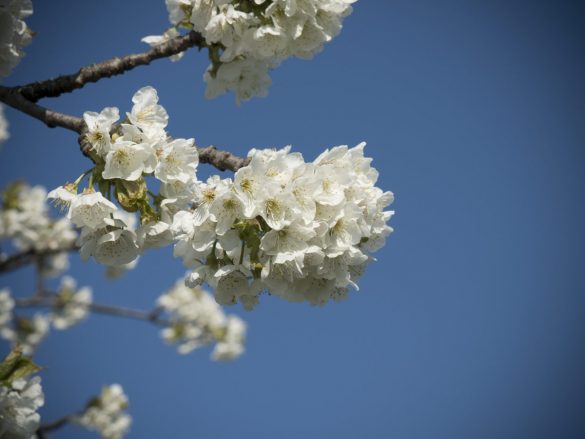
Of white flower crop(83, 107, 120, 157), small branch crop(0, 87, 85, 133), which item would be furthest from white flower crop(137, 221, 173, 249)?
small branch crop(0, 87, 85, 133)

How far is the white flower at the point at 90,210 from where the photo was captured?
1856 millimetres

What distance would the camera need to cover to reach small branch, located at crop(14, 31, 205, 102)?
2.55 m

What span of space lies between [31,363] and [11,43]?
1.71 m

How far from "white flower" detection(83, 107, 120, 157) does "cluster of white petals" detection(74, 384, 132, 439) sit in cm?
899

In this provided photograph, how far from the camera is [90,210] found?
6.21ft

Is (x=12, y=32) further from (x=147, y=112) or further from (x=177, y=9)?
(x=147, y=112)

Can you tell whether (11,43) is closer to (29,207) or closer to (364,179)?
(364,179)

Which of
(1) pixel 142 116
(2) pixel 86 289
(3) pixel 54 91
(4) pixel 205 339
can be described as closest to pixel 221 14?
(1) pixel 142 116

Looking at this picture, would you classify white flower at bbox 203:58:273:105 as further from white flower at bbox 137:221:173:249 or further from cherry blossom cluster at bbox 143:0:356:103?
white flower at bbox 137:221:173:249

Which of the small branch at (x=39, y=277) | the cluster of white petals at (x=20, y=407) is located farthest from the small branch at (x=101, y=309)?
the cluster of white petals at (x=20, y=407)

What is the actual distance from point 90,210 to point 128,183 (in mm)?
181

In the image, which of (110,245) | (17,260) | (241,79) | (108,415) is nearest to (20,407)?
(110,245)

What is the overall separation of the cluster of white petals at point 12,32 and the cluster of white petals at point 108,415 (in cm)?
844

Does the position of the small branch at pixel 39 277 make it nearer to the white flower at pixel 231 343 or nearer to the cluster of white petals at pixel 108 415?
the cluster of white petals at pixel 108 415
